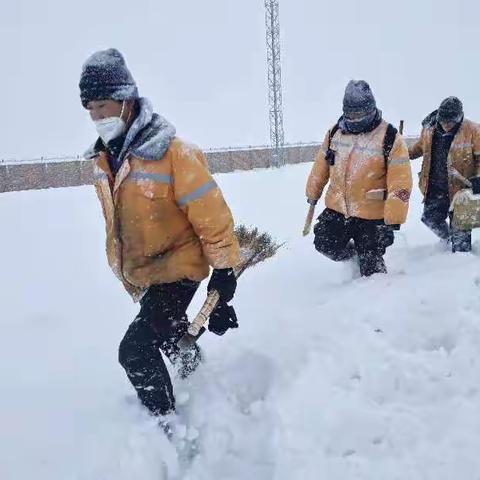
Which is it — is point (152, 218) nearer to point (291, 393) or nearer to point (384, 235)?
point (291, 393)

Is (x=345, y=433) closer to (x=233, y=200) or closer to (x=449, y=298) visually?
(x=449, y=298)

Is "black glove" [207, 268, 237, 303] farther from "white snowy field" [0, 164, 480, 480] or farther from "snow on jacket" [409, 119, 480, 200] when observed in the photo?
"snow on jacket" [409, 119, 480, 200]

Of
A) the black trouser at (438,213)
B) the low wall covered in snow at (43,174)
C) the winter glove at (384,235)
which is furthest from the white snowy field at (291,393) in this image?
the low wall covered in snow at (43,174)

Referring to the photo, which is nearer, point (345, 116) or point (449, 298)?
point (449, 298)

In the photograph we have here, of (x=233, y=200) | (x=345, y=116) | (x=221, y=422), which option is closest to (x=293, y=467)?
(x=221, y=422)

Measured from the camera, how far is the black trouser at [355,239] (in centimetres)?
460

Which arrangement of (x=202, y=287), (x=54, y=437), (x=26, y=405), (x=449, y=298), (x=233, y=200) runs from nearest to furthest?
1. (x=54, y=437)
2. (x=26, y=405)
3. (x=449, y=298)
4. (x=202, y=287)
5. (x=233, y=200)

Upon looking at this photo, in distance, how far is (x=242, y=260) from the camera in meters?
4.66

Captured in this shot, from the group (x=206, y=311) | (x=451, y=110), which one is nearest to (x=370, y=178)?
(x=451, y=110)

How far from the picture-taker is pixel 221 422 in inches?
117

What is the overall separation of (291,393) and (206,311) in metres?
0.67

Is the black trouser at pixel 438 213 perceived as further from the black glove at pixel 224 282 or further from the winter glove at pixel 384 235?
the black glove at pixel 224 282

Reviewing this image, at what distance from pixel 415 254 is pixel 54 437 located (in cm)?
438

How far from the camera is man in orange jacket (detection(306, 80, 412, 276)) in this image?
4309 mm
